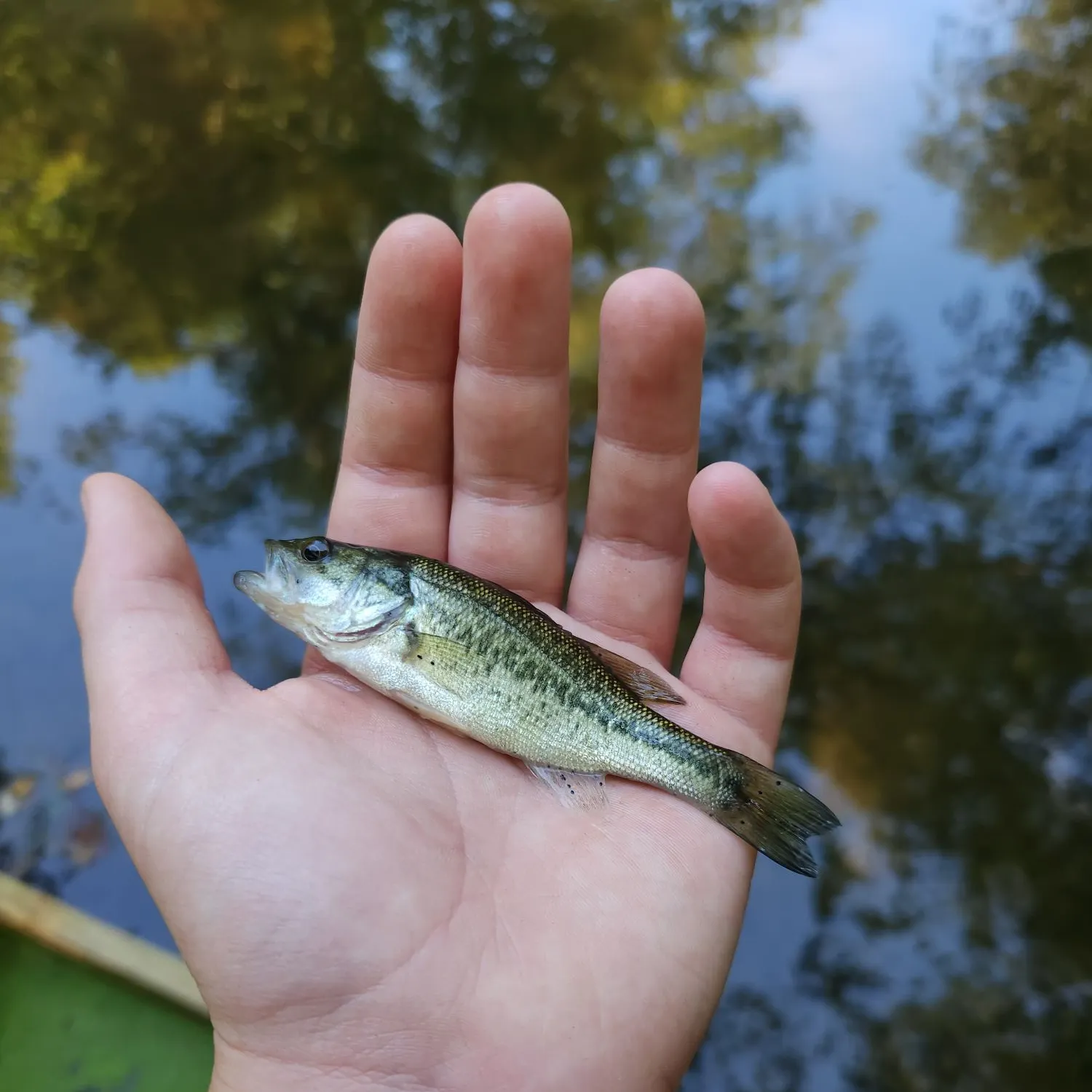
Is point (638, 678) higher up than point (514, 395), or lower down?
lower down

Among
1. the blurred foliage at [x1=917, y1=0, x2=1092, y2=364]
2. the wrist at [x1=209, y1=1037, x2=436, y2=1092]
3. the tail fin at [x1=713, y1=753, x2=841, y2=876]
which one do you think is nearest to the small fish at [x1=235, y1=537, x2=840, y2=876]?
the tail fin at [x1=713, y1=753, x2=841, y2=876]

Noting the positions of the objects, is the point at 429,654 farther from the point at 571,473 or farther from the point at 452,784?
the point at 571,473

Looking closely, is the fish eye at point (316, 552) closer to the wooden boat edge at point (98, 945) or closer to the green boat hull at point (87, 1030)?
the wooden boat edge at point (98, 945)

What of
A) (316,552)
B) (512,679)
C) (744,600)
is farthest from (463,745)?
(744,600)

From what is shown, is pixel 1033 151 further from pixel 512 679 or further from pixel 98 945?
pixel 98 945

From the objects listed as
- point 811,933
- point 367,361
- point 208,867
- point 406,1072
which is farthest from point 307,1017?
point 811,933
